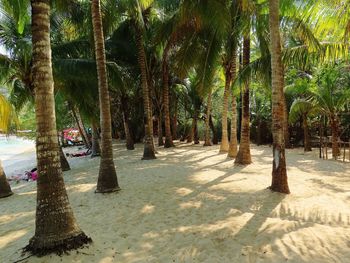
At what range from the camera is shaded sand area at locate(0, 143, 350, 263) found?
5043mm

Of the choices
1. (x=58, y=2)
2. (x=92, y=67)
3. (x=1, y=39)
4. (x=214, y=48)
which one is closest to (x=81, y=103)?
(x=92, y=67)

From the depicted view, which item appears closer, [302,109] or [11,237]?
[11,237]

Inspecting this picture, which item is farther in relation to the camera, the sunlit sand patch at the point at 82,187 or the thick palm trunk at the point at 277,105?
the sunlit sand patch at the point at 82,187

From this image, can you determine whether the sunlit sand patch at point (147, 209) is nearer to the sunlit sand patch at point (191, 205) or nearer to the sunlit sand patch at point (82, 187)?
the sunlit sand patch at point (191, 205)

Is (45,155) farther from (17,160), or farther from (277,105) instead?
(17,160)

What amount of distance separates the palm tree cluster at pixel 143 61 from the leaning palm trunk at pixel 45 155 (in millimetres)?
14

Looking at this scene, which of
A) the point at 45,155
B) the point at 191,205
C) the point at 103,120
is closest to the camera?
the point at 45,155

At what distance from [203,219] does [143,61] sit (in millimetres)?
10629

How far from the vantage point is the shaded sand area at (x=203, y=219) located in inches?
199

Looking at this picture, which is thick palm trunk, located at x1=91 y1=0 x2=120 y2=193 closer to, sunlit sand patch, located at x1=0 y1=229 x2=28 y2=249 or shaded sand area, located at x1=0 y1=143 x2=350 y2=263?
shaded sand area, located at x1=0 y1=143 x2=350 y2=263

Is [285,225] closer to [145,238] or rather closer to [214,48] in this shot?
[145,238]

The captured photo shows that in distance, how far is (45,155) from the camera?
16.1 feet

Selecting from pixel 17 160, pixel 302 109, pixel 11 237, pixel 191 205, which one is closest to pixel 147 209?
pixel 191 205

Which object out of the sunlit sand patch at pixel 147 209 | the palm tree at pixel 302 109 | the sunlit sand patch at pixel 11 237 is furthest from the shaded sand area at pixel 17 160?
the palm tree at pixel 302 109
